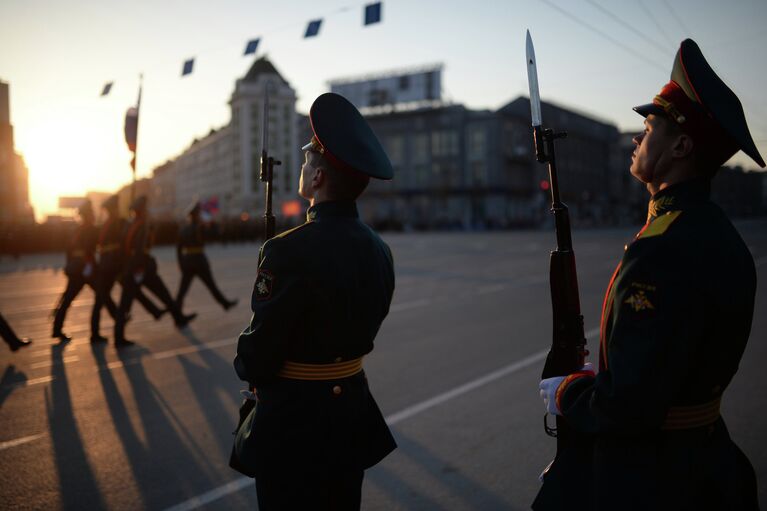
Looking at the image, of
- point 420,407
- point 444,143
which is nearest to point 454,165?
point 444,143

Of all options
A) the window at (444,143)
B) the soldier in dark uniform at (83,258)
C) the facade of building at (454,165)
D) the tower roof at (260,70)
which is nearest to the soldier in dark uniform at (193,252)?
the soldier in dark uniform at (83,258)

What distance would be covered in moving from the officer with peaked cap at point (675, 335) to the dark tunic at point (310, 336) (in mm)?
781

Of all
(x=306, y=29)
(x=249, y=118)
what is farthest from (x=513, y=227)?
(x=306, y=29)

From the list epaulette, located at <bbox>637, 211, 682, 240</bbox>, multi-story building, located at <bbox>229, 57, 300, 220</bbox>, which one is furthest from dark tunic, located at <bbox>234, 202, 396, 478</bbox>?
multi-story building, located at <bbox>229, 57, 300, 220</bbox>

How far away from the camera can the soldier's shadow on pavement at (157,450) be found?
3902 millimetres

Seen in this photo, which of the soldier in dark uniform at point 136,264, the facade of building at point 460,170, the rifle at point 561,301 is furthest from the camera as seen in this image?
the facade of building at point 460,170

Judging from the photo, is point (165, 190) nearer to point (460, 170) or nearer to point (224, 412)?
point (460, 170)

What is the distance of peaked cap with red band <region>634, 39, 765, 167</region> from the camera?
5.98 ft

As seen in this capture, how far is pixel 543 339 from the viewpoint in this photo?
8328 millimetres

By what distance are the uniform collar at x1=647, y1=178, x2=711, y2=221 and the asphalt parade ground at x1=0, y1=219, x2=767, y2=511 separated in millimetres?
2407

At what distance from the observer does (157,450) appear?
14.9 feet

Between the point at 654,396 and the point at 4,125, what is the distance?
1180 centimetres

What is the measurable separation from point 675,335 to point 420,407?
3977mm

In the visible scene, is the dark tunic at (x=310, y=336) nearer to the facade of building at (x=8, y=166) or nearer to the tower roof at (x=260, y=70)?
the facade of building at (x=8, y=166)
